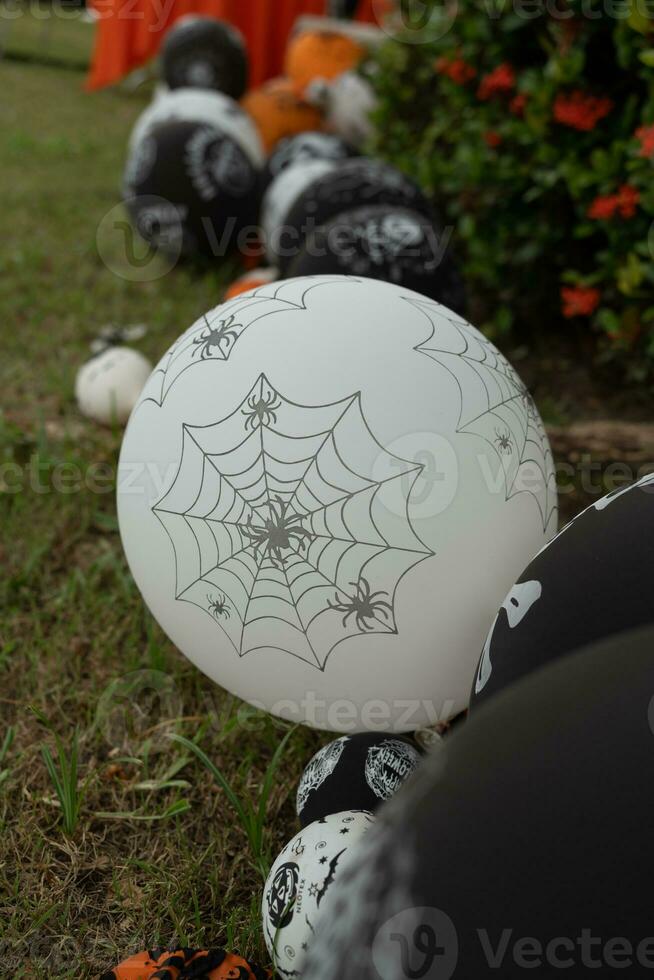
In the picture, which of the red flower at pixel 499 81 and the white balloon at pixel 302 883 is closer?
the white balloon at pixel 302 883

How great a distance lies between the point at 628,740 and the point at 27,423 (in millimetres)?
2483

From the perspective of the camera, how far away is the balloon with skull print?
4.38 ft

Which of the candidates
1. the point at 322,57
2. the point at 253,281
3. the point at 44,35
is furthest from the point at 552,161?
the point at 44,35

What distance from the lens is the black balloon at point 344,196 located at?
3.11 m

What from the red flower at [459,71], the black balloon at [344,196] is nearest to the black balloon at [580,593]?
the black balloon at [344,196]

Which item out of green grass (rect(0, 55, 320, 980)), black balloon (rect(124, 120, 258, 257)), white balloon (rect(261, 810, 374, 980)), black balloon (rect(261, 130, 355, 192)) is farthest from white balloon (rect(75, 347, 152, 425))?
white balloon (rect(261, 810, 374, 980))

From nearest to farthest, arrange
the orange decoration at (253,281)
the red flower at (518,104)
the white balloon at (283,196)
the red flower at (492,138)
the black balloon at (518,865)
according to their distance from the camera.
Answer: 1. the black balloon at (518,865)
2. the red flower at (518,104)
3. the red flower at (492,138)
4. the orange decoration at (253,281)
5. the white balloon at (283,196)

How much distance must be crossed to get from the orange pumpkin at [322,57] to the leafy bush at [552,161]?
1943mm

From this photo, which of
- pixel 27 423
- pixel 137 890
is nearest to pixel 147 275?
pixel 27 423

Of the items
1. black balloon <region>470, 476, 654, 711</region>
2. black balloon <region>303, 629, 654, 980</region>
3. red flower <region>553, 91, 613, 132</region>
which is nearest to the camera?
black balloon <region>303, 629, 654, 980</region>

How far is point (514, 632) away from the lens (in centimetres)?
117

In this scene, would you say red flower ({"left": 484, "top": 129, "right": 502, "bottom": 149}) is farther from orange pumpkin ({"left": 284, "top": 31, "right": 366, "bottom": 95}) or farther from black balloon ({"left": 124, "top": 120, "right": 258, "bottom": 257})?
orange pumpkin ({"left": 284, "top": 31, "right": 366, "bottom": 95})

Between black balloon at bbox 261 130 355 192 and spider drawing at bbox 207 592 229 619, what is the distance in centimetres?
286

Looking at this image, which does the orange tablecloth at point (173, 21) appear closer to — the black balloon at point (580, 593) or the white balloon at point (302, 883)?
the black balloon at point (580, 593)
